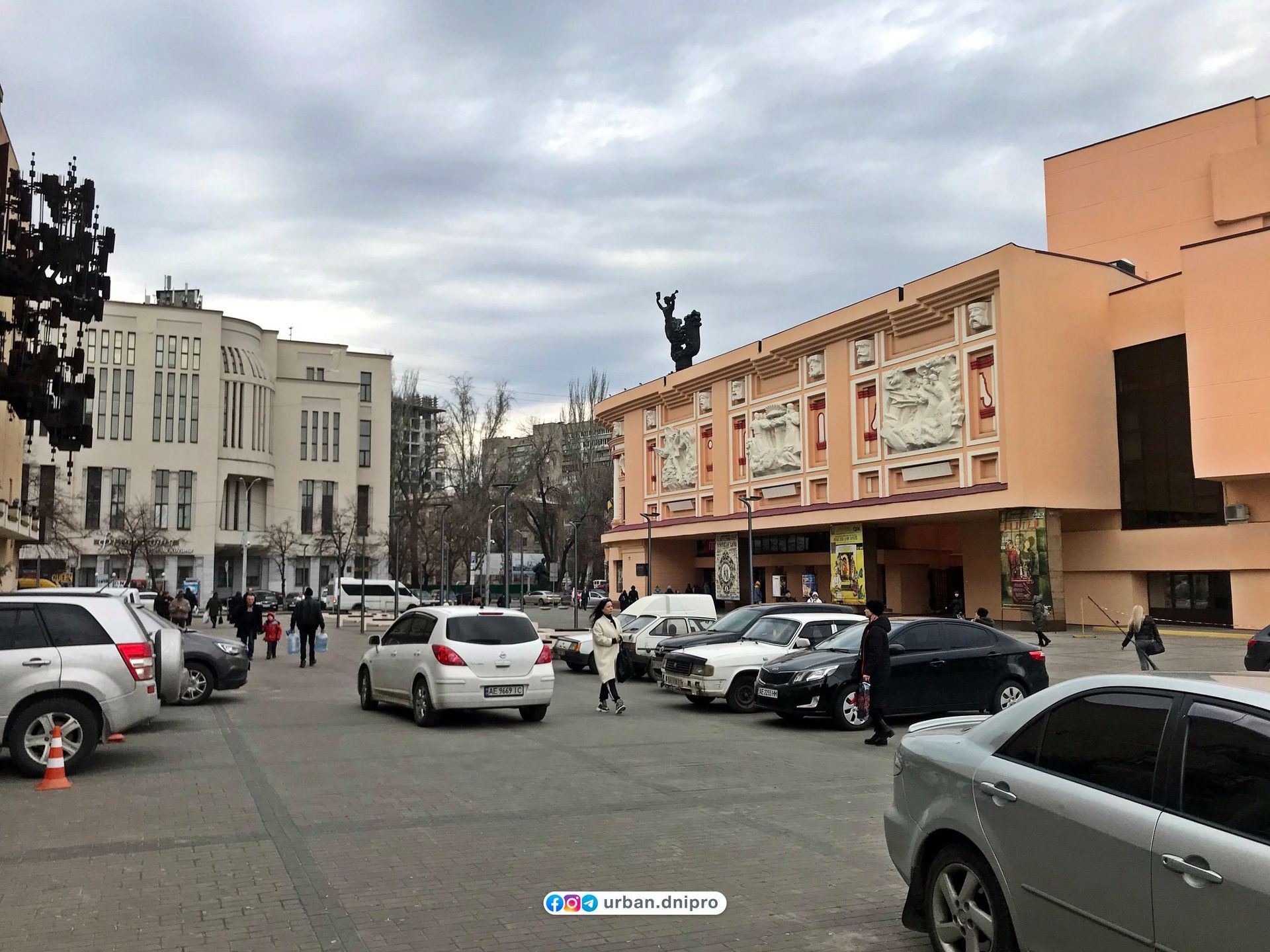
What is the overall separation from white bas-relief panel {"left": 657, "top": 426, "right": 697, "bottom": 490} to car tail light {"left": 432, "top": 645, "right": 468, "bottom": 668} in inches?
1675

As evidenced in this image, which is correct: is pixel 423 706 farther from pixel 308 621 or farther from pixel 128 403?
pixel 128 403

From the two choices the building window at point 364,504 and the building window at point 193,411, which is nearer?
the building window at point 193,411

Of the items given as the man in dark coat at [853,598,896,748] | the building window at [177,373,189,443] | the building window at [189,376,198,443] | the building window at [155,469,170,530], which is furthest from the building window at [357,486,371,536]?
the man in dark coat at [853,598,896,748]

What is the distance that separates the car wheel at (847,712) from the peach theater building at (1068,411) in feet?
78.6

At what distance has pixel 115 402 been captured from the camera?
82375 mm

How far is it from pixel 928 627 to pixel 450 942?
36.6ft

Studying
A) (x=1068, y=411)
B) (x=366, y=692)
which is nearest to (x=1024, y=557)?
(x=1068, y=411)

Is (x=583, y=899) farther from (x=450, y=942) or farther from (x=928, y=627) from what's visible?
(x=928, y=627)

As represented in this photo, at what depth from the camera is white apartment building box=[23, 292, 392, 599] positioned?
267 ft

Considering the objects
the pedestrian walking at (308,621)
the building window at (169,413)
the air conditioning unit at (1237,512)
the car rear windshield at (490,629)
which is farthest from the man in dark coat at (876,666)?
the building window at (169,413)

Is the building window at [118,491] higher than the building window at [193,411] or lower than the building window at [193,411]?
lower

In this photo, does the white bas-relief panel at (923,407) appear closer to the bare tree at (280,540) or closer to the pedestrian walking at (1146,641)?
the pedestrian walking at (1146,641)

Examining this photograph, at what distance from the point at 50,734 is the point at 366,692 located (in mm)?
6604

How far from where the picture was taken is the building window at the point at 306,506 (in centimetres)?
8838
